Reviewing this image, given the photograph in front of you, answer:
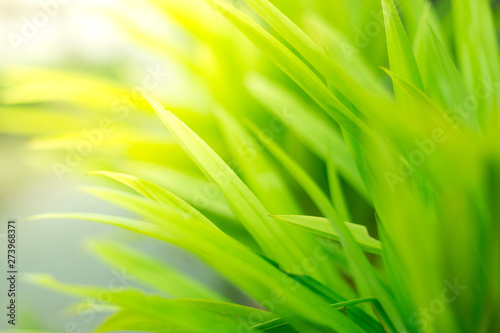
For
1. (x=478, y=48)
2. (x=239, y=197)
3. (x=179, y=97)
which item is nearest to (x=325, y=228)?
(x=239, y=197)

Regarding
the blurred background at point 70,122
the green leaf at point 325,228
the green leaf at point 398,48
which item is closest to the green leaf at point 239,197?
the green leaf at point 325,228

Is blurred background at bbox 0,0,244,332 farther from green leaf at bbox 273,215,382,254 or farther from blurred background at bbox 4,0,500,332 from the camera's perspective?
green leaf at bbox 273,215,382,254

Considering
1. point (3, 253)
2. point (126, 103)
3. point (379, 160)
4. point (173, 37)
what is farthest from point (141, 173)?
point (3, 253)

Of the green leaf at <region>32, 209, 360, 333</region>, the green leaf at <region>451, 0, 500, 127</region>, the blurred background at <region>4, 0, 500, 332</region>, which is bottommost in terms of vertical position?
Answer: the green leaf at <region>32, 209, 360, 333</region>

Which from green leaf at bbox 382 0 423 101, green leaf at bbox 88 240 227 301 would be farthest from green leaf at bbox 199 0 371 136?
green leaf at bbox 88 240 227 301

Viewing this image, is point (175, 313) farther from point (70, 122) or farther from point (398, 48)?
point (70, 122)

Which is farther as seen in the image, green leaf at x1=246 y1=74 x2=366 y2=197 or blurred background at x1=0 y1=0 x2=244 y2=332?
blurred background at x1=0 y1=0 x2=244 y2=332

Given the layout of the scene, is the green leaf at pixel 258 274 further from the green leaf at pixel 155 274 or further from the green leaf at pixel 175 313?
the green leaf at pixel 155 274

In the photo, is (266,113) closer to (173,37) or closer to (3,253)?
(173,37)
